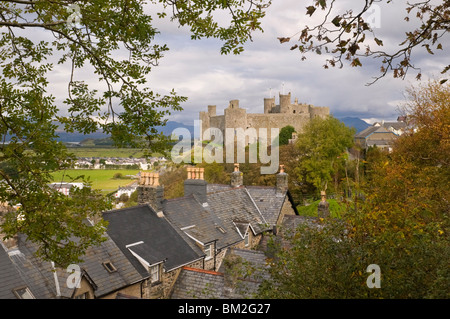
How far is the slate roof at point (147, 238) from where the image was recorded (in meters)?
16.6

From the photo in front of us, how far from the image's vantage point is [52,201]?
7.60 metres

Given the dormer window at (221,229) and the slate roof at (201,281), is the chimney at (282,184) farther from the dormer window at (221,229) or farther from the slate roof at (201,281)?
the slate roof at (201,281)

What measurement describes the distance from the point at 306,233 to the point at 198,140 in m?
75.1

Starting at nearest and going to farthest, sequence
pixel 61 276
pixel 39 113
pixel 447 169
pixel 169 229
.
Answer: pixel 39 113 → pixel 61 276 → pixel 169 229 → pixel 447 169

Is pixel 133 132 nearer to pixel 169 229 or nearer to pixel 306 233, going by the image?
pixel 306 233

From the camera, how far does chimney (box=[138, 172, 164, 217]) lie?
1994 cm

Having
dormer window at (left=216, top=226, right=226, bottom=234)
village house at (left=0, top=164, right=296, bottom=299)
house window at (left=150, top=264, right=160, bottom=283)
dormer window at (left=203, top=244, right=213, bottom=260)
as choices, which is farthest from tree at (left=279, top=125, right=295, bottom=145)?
house window at (left=150, top=264, right=160, bottom=283)

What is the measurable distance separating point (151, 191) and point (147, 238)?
2.87 metres

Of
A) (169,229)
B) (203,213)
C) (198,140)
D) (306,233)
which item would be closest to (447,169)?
(203,213)

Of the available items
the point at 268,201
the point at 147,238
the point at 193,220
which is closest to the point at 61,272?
the point at 147,238

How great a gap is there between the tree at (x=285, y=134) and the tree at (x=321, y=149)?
16.2 m

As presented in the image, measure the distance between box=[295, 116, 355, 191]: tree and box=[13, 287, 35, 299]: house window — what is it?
3549 cm

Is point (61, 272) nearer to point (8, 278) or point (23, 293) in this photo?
point (23, 293)

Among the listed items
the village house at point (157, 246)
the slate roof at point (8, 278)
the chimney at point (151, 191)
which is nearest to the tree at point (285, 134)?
the village house at point (157, 246)
